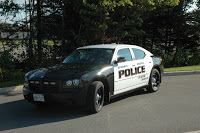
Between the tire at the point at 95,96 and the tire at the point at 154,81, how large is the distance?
8.40 ft

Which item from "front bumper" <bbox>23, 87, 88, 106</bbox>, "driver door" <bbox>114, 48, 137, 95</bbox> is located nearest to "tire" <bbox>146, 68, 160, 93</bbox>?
"driver door" <bbox>114, 48, 137, 95</bbox>

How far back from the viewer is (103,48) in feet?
24.3

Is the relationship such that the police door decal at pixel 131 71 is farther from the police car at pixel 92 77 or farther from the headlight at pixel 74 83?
the headlight at pixel 74 83

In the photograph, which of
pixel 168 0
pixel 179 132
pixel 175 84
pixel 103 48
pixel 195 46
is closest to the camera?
pixel 179 132

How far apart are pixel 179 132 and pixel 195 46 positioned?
1525cm

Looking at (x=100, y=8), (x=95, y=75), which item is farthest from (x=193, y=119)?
(x=100, y=8)

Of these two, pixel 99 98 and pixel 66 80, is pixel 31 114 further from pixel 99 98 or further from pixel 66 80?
pixel 99 98

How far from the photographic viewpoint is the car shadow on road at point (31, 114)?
552 centimetres

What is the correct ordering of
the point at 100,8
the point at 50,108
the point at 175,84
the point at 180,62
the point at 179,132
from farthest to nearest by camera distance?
the point at 180,62 → the point at 100,8 → the point at 175,84 → the point at 50,108 → the point at 179,132

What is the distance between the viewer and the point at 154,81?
28.7 feet

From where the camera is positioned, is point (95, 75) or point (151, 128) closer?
point (151, 128)

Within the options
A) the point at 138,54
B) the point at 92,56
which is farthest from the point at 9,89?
the point at 138,54

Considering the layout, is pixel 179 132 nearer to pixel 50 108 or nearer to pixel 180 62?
pixel 50 108

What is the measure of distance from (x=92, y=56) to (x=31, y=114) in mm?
2157
